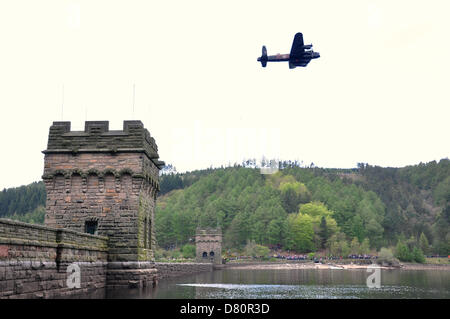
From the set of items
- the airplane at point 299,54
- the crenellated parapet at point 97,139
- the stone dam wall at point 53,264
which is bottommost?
the stone dam wall at point 53,264

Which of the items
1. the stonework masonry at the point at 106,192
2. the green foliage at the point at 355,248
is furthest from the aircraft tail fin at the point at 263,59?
the green foliage at the point at 355,248

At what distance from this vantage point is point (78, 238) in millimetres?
22641

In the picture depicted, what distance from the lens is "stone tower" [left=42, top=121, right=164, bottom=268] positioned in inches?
1086

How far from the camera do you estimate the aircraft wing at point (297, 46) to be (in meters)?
30.1

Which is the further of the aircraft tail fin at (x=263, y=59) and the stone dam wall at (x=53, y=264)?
the aircraft tail fin at (x=263, y=59)

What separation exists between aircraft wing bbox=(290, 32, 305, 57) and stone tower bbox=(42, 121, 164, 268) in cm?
1036

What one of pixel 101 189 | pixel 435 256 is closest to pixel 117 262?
pixel 101 189

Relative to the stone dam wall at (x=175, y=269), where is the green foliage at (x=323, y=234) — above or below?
above

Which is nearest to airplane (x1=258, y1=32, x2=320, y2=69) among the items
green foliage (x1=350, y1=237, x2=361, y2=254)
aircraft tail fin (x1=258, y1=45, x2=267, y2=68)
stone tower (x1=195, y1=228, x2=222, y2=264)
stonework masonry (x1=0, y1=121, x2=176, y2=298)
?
aircraft tail fin (x1=258, y1=45, x2=267, y2=68)

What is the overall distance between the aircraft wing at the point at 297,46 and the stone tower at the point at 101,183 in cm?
1036

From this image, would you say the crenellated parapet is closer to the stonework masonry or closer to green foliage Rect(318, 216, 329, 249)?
the stonework masonry

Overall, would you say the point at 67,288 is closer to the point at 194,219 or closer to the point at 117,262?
the point at 117,262

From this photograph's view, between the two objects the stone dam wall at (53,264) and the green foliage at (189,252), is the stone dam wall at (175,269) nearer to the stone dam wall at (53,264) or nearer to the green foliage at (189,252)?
the stone dam wall at (53,264)

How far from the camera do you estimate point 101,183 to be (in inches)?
1104
